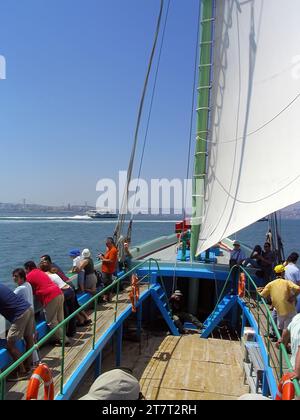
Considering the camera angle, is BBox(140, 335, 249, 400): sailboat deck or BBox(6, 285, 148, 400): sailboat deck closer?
BBox(6, 285, 148, 400): sailboat deck

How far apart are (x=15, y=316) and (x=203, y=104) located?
7474 millimetres

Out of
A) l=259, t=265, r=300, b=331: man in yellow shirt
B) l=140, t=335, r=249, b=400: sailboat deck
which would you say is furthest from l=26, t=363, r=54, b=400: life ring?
l=259, t=265, r=300, b=331: man in yellow shirt

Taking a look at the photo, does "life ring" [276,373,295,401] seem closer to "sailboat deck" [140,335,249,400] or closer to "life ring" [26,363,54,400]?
"life ring" [26,363,54,400]

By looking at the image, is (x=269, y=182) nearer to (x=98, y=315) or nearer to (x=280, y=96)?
(x=280, y=96)

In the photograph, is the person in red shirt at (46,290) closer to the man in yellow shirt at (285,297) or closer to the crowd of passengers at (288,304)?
the crowd of passengers at (288,304)

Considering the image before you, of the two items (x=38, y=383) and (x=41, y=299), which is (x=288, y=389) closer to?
(x=38, y=383)

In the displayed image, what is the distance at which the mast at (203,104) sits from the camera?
33.4 feet

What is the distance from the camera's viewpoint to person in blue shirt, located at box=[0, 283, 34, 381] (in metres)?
5.18

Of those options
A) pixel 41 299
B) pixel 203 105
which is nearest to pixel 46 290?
pixel 41 299

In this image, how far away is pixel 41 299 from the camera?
6.45 meters

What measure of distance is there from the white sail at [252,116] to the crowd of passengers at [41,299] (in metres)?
3.01

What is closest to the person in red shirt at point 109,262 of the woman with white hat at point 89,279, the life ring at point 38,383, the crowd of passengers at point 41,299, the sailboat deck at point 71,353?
the crowd of passengers at point 41,299

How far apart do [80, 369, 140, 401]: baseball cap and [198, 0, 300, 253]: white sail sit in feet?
11.3

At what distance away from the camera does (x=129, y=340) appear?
1009 cm
